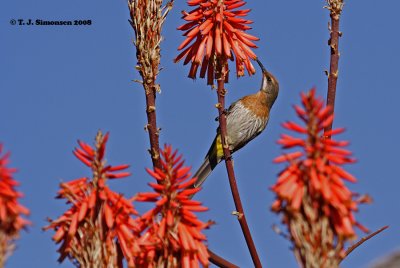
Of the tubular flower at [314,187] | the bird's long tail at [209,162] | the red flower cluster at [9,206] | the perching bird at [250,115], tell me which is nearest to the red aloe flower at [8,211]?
the red flower cluster at [9,206]

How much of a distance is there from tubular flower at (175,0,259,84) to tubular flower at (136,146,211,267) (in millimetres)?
3005

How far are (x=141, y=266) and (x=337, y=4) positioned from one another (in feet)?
12.5

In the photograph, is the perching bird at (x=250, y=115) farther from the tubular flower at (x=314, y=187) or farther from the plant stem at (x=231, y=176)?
the tubular flower at (x=314, y=187)

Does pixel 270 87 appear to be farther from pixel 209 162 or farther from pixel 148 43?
pixel 148 43

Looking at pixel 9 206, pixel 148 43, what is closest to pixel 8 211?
pixel 9 206

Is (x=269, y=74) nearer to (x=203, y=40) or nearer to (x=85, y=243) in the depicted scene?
(x=203, y=40)

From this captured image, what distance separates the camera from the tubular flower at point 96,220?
435 centimetres

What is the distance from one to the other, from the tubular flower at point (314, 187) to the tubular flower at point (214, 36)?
3618 mm

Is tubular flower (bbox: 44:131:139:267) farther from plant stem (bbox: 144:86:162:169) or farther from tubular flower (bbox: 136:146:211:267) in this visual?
plant stem (bbox: 144:86:162:169)

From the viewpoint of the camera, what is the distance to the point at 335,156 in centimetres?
392

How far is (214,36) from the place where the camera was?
763cm

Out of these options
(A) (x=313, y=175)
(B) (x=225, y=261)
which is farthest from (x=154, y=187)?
(B) (x=225, y=261)

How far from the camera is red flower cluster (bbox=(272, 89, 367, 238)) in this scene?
12.4ft

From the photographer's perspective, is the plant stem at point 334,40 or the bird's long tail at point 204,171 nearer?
the plant stem at point 334,40
